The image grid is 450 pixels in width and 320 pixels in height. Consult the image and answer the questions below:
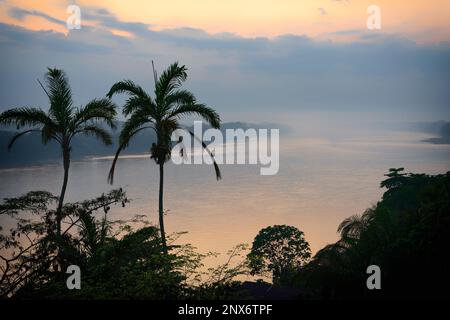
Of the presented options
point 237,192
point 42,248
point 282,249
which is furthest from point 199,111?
point 237,192

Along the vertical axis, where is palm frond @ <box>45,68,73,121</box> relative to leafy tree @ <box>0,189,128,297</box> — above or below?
above

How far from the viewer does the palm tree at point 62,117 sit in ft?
65.8

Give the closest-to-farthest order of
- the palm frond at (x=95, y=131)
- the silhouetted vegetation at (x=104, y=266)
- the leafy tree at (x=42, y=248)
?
1. the silhouetted vegetation at (x=104, y=266)
2. the leafy tree at (x=42, y=248)
3. the palm frond at (x=95, y=131)

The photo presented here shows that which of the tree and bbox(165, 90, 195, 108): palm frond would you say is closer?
bbox(165, 90, 195, 108): palm frond

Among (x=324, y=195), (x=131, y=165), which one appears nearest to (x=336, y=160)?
(x=131, y=165)

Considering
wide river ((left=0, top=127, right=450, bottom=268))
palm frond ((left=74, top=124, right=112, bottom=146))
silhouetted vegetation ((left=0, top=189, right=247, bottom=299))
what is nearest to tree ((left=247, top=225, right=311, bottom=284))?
wide river ((left=0, top=127, right=450, bottom=268))

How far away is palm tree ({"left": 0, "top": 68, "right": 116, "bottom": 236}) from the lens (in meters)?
20.1

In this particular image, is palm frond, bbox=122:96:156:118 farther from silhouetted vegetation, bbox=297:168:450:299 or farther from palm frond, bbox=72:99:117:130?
silhouetted vegetation, bbox=297:168:450:299

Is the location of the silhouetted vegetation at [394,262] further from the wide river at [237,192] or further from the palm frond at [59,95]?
the wide river at [237,192]

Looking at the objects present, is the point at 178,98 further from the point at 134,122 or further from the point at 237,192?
the point at 237,192

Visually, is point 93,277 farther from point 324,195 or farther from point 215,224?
point 324,195

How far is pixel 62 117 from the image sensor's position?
66.3 ft

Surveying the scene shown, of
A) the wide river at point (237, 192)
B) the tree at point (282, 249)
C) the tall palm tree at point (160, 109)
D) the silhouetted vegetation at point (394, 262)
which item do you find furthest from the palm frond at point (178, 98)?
the wide river at point (237, 192)
